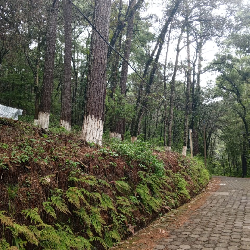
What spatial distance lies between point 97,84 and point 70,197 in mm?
4197

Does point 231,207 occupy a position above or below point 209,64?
below

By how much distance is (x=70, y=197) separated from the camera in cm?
400

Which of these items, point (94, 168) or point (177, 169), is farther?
point (177, 169)

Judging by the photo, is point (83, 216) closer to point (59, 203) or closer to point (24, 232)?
point (59, 203)

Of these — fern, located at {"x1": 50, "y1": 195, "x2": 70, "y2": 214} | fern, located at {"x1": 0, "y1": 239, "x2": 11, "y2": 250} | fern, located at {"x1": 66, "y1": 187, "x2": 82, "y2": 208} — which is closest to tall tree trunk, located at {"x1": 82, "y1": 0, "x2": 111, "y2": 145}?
fern, located at {"x1": 66, "y1": 187, "x2": 82, "y2": 208}

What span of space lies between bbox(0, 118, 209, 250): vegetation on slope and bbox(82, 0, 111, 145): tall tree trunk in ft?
2.32

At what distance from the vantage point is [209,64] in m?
→ 24.3

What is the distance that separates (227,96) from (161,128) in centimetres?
1036

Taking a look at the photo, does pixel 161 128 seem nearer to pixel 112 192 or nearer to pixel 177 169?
pixel 177 169

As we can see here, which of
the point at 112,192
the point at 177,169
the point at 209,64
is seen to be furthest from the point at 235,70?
the point at 112,192

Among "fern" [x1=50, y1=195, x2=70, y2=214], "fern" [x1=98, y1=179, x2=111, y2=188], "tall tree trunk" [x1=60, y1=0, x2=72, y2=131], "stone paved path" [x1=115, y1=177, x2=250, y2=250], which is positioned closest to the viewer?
"fern" [x1=50, y1=195, x2=70, y2=214]

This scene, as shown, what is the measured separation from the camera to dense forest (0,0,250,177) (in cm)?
796

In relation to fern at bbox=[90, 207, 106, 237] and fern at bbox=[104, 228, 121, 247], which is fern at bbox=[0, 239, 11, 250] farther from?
fern at bbox=[104, 228, 121, 247]

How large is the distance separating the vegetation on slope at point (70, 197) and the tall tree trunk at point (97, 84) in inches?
27.8
